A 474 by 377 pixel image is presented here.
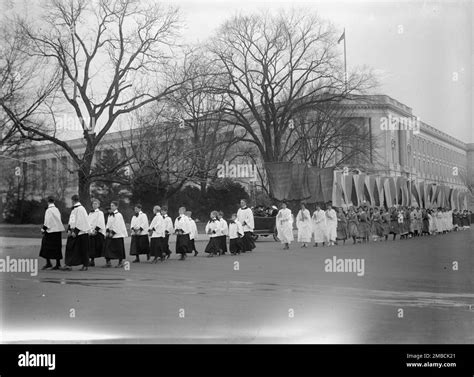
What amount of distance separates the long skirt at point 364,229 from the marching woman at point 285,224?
2152 mm

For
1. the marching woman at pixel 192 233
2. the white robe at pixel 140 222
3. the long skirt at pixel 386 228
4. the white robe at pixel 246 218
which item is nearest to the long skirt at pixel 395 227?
the long skirt at pixel 386 228

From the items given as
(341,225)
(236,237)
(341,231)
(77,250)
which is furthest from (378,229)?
(77,250)

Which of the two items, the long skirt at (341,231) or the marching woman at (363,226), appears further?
→ the marching woman at (363,226)

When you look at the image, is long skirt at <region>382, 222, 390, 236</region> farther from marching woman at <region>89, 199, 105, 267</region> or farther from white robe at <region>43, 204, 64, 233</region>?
white robe at <region>43, 204, 64, 233</region>

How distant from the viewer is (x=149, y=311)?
6.70 metres

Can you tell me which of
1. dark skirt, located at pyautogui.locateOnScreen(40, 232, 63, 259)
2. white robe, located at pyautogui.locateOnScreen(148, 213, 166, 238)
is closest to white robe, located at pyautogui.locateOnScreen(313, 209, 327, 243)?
white robe, located at pyautogui.locateOnScreen(148, 213, 166, 238)

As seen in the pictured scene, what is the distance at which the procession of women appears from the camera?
1547cm

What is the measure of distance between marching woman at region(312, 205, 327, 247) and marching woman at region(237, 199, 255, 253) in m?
1.54

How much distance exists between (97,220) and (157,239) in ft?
5.83

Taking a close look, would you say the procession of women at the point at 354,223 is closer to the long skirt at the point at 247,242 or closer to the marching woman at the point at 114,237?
the long skirt at the point at 247,242

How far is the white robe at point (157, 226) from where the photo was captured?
12.6m

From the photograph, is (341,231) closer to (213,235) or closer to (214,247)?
(214,247)
